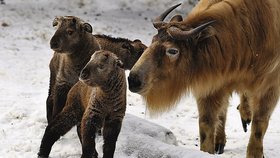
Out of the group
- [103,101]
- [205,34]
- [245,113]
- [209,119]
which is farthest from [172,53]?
[245,113]

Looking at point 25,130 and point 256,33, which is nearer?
point 256,33

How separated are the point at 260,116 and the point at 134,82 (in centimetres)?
198

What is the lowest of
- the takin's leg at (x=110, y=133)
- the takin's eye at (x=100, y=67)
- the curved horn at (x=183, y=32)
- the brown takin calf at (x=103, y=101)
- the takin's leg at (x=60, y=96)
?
the takin's leg at (x=60, y=96)

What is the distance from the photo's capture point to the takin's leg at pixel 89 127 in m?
4.29

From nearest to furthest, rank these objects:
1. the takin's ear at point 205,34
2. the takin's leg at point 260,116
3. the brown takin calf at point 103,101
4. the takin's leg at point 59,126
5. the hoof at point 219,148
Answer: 1. the brown takin calf at point 103,101
2. the takin's ear at point 205,34
3. the takin's leg at point 59,126
4. the takin's leg at point 260,116
5. the hoof at point 219,148

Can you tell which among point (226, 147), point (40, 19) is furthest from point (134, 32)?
point (226, 147)

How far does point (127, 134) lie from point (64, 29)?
1.22 metres

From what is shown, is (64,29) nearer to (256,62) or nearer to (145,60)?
(145,60)

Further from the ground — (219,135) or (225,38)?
(225,38)

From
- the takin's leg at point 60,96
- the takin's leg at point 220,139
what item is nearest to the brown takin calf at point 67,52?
the takin's leg at point 60,96

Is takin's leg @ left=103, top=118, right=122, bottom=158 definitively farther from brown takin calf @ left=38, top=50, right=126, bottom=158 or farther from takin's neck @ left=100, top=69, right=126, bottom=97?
takin's neck @ left=100, top=69, right=126, bottom=97

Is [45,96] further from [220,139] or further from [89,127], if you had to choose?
[89,127]

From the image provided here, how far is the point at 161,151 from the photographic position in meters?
4.73

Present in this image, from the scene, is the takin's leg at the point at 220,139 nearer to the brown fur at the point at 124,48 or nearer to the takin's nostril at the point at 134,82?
the brown fur at the point at 124,48
